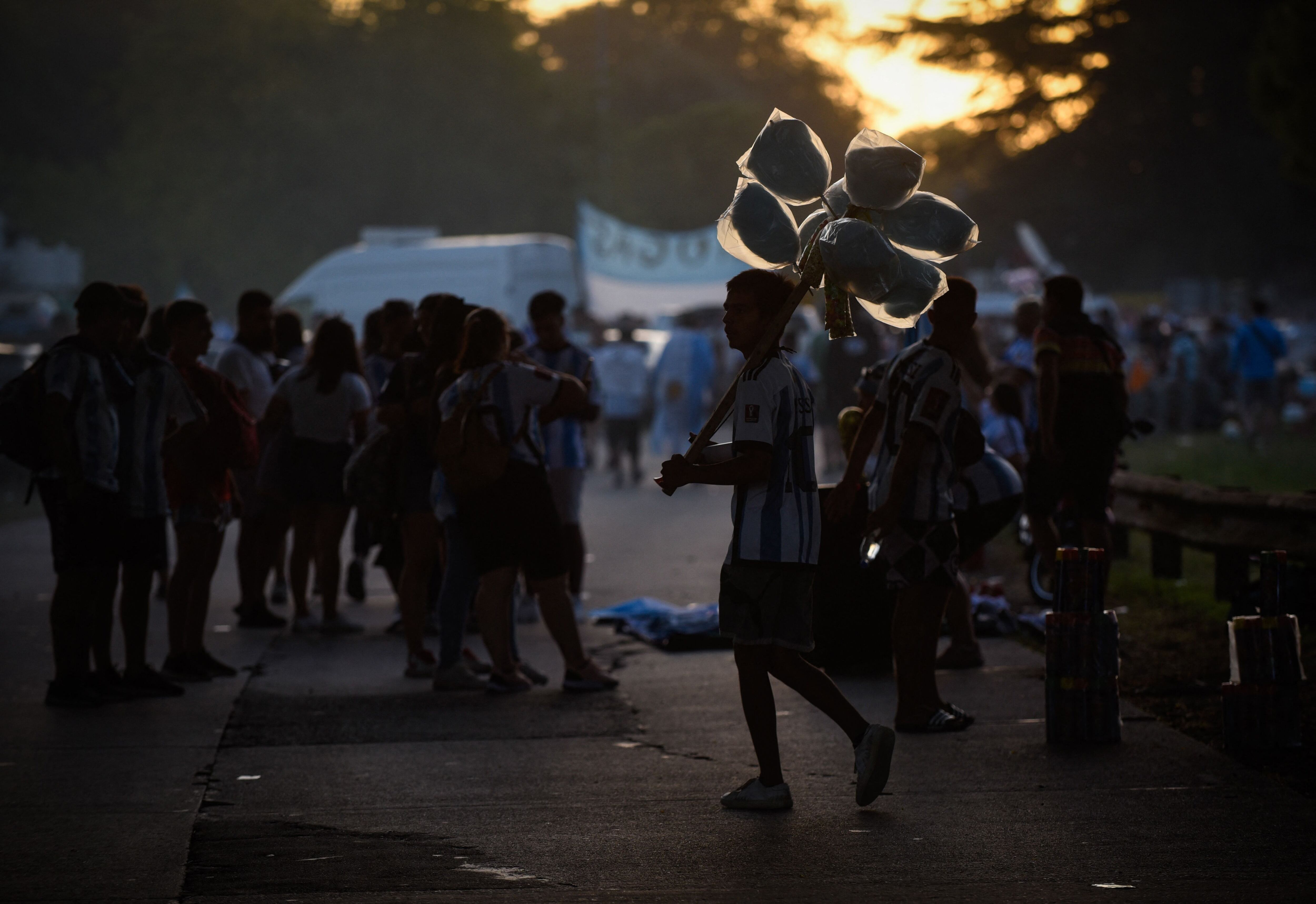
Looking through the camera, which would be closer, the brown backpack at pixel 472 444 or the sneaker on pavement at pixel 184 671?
the brown backpack at pixel 472 444

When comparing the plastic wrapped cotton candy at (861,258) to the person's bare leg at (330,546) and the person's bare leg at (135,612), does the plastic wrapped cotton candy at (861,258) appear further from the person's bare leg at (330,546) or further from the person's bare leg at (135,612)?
the person's bare leg at (330,546)

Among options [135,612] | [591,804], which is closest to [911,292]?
[591,804]

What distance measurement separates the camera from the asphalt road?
15.5ft

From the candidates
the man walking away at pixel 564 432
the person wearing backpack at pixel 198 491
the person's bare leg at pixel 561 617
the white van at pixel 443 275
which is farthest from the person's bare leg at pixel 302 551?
the white van at pixel 443 275

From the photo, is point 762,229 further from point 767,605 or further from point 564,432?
point 564,432

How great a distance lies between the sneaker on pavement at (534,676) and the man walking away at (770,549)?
2.46m

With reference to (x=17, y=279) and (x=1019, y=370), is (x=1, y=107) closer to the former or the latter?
(x=17, y=279)

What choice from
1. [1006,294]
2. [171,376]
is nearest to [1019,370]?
[171,376]

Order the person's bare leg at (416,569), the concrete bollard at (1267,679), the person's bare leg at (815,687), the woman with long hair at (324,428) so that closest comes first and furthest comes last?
the person's bare leg at (815,687) < the concrete bollard at (1267,679) < the person's bare leg at (416,569) < the woman with long hair at (324,428)

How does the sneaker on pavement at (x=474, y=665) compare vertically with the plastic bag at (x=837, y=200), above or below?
below

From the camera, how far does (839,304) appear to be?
534 cm

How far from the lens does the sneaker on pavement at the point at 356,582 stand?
10.7 m

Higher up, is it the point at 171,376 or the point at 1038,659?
the point at 171,376

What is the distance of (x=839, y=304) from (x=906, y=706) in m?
2.00
